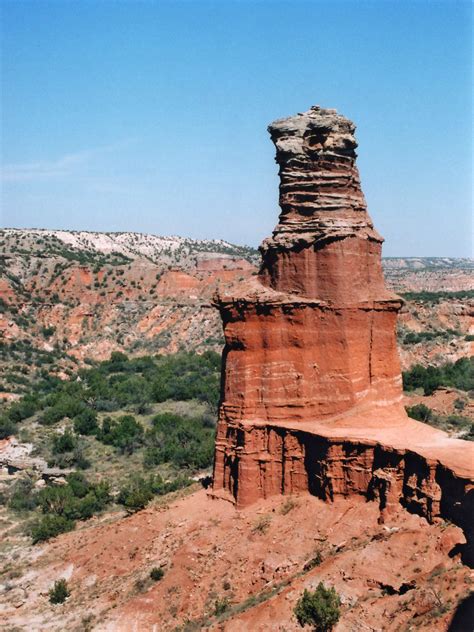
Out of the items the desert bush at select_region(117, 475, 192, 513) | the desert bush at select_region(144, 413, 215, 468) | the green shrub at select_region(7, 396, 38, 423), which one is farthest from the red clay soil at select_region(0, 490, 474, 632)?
the green shrub at select_region(7, 396, 38, 423)

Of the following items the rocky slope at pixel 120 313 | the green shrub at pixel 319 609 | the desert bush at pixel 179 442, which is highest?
the rocky slope at pixel 120 313

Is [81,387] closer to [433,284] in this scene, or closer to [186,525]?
[186,525]

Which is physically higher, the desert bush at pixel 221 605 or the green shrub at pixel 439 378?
the green shrub at pixel 439 378

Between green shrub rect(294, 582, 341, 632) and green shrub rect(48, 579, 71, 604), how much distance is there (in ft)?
32.0

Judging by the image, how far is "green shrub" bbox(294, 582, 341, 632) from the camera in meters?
16.0

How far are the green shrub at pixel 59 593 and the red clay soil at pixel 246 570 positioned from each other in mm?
254

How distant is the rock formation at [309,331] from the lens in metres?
23.3

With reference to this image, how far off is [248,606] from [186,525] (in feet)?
18.9

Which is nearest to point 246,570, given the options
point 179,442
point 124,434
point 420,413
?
point 179,442

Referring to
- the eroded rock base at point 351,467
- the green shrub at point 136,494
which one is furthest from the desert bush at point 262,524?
the green shrub at point 136,494

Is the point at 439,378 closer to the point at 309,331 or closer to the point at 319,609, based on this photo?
the point at 309,331

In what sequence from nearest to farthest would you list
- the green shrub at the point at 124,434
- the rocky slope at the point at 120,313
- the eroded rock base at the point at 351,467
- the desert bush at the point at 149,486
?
the eroded rock base at the point at 351,467, the desert bush at the point at 149,486, the green shrub at the point at 124,434, the rocky slope at the point at 120,313

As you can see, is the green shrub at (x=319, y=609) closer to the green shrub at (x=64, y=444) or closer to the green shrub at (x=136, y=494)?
the green shrub at (x=136, y=494)

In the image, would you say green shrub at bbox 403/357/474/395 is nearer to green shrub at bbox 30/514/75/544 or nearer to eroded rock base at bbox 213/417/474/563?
eroded rock base at bbox 213/417/474/563
